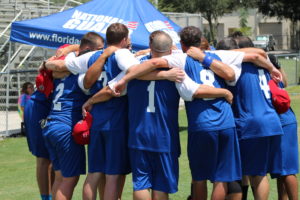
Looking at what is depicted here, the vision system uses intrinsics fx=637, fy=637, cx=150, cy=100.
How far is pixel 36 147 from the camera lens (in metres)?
7.41

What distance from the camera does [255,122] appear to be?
21.0 feet

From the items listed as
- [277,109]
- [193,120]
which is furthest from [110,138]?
[277,109]

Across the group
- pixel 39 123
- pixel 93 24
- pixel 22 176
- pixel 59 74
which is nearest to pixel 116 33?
pixel 59 74

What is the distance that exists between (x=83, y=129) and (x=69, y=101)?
0.45 meters

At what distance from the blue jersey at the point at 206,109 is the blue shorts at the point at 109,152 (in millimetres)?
743

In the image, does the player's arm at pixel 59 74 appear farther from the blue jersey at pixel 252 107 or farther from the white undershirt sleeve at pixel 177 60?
the blue jersey at pixel 252 107

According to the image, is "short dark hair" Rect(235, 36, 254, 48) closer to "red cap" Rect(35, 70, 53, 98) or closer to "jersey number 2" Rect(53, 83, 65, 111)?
"jersey number 2" Rect(53, 83, 65, 111)

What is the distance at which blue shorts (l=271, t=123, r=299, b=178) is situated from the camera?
6785 mm

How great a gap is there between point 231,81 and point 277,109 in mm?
673

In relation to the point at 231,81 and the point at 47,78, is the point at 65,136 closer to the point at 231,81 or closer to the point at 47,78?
the point at 47,78

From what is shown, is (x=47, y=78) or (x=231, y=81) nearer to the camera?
(x=231, y=81)

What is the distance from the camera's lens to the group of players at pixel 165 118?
609cm

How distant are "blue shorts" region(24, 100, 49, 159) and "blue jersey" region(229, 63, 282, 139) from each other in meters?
2.22

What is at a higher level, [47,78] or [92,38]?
[92,38]
